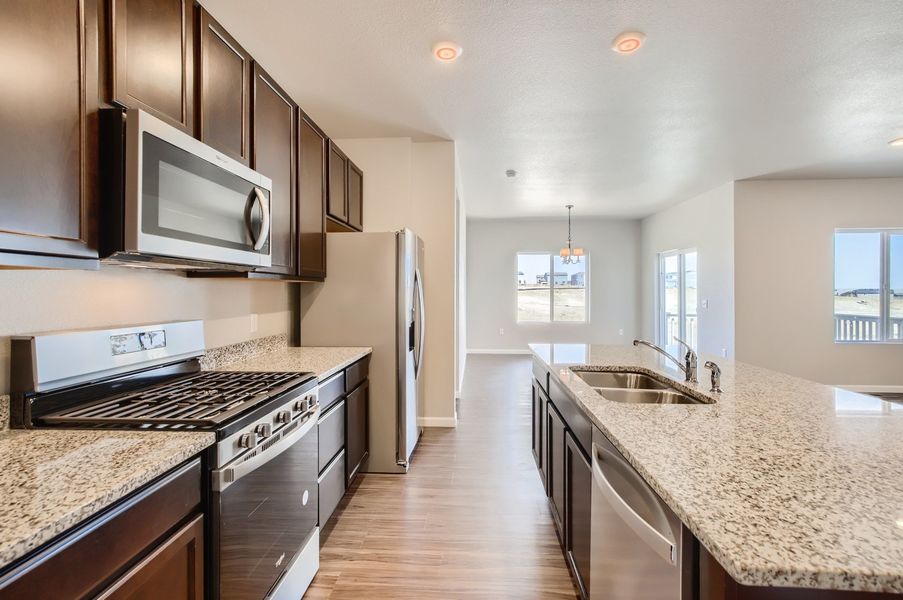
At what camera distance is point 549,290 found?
8.49m

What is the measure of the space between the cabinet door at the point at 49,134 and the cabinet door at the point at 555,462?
73.3 inches

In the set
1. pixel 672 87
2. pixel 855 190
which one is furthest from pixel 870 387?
pixel 672 87

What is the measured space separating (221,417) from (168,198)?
27.6 inches

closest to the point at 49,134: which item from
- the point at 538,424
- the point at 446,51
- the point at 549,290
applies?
the point at 446,51

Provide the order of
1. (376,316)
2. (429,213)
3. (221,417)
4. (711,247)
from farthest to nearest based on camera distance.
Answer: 1. (711,247)
2. (429,213)
3. (376,316)
4. (221,417)

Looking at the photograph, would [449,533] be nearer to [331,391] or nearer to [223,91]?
[331,391]

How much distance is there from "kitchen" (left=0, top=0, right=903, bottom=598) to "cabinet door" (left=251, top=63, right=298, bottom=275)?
22 mm

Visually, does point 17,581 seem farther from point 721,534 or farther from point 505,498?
point 505,498

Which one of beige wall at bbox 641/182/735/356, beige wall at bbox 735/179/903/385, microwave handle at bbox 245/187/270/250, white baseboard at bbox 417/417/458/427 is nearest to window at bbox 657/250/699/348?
beige wall at bbox 641/182/735/356

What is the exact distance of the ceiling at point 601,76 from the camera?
2.04 metres

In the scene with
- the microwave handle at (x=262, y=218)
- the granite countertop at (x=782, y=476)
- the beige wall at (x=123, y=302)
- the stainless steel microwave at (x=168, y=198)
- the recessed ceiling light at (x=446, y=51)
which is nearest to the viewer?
the granite countertop at (x=782, y=476)

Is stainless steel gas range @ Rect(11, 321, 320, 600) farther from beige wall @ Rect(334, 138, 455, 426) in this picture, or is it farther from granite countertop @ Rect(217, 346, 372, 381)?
beige wall @ Rect(334, 138, 455, 426)

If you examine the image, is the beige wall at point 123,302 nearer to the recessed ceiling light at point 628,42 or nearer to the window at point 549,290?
the recessed ceiling light at point 628,42

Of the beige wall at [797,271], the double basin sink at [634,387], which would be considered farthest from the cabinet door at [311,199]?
the beige wall at [797,271]
